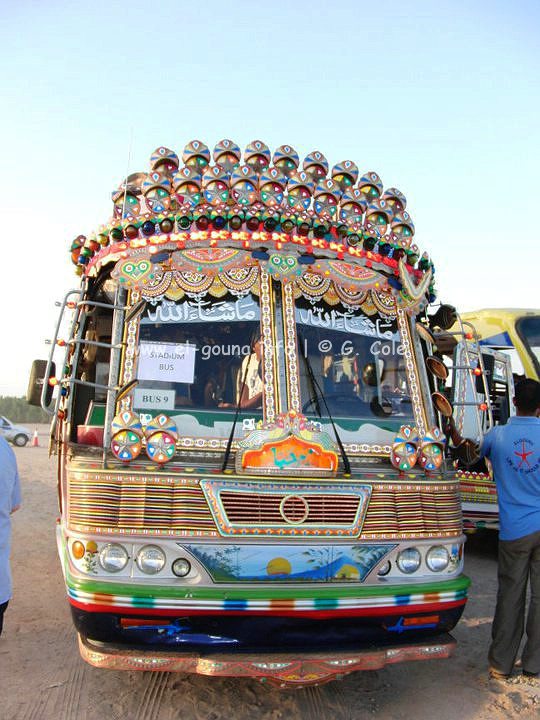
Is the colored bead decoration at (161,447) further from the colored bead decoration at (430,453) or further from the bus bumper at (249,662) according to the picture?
the colored bead decoration at (430,453)

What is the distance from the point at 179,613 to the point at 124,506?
0.67 m

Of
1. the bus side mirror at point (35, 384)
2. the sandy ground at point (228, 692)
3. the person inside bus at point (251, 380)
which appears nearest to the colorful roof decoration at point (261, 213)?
the person inside bus at point (251, 380)

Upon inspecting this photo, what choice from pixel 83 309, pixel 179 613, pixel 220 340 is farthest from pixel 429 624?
pixel 83 309

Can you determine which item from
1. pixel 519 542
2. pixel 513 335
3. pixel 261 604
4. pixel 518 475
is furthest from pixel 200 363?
pixel 513 335

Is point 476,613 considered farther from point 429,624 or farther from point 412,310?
point 412,310

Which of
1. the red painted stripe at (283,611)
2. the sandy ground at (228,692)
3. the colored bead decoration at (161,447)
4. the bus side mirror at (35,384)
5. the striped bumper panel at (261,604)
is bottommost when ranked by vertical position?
the sandy ground at (228,692)

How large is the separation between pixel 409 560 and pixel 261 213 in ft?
8.72

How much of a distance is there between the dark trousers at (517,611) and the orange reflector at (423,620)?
101 cm

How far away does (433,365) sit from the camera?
482cm

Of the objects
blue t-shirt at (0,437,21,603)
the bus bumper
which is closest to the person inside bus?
blue t-shirt at (0,437,21,603)

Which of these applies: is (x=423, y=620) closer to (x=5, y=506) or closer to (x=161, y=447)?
(x=161, y=447)

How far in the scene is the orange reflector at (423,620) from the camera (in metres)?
3.72

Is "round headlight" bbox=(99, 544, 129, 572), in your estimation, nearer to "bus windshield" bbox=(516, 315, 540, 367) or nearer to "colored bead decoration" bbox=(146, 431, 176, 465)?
"colored bead decoration" bbox=(146, 431, 176, 465)

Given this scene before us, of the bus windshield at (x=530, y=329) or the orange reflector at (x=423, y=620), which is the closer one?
the orange reflector at (x=423, y=620)
